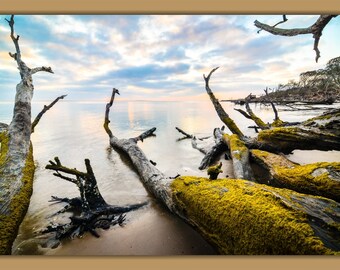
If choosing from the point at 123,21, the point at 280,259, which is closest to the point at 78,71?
the point at 123,21

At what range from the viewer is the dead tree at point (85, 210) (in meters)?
2.63

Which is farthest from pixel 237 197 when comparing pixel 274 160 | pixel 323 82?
pixel 323 82

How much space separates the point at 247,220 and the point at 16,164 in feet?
9.87

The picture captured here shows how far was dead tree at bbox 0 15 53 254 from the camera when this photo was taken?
88.9 inches

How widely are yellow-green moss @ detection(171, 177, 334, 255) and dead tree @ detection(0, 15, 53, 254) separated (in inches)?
71.7

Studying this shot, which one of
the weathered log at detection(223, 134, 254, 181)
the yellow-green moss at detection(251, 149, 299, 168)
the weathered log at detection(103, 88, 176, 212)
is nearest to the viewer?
the weathered log at detection(103, 88, 176, 212)

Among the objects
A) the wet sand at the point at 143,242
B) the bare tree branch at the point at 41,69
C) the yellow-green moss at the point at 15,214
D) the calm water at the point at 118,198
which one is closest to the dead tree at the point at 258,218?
the wet sand at the point at 143,242

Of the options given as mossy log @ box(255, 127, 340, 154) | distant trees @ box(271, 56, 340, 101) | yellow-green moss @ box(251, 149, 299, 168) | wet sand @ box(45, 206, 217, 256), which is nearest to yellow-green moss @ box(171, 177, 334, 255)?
wet sand @ box(45, 206, 217, 256)

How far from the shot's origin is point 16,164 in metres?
3.00

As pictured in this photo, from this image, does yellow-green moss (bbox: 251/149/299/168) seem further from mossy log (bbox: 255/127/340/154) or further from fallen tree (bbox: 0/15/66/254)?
fallen tree (bbox: 0/15/66/254)

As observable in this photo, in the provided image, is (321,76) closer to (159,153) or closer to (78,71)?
(159,153)

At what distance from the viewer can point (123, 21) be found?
3.67 meters

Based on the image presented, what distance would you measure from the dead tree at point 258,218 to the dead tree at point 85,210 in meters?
1.03

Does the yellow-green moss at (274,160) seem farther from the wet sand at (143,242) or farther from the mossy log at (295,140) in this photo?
the wet sand at (143,242)
